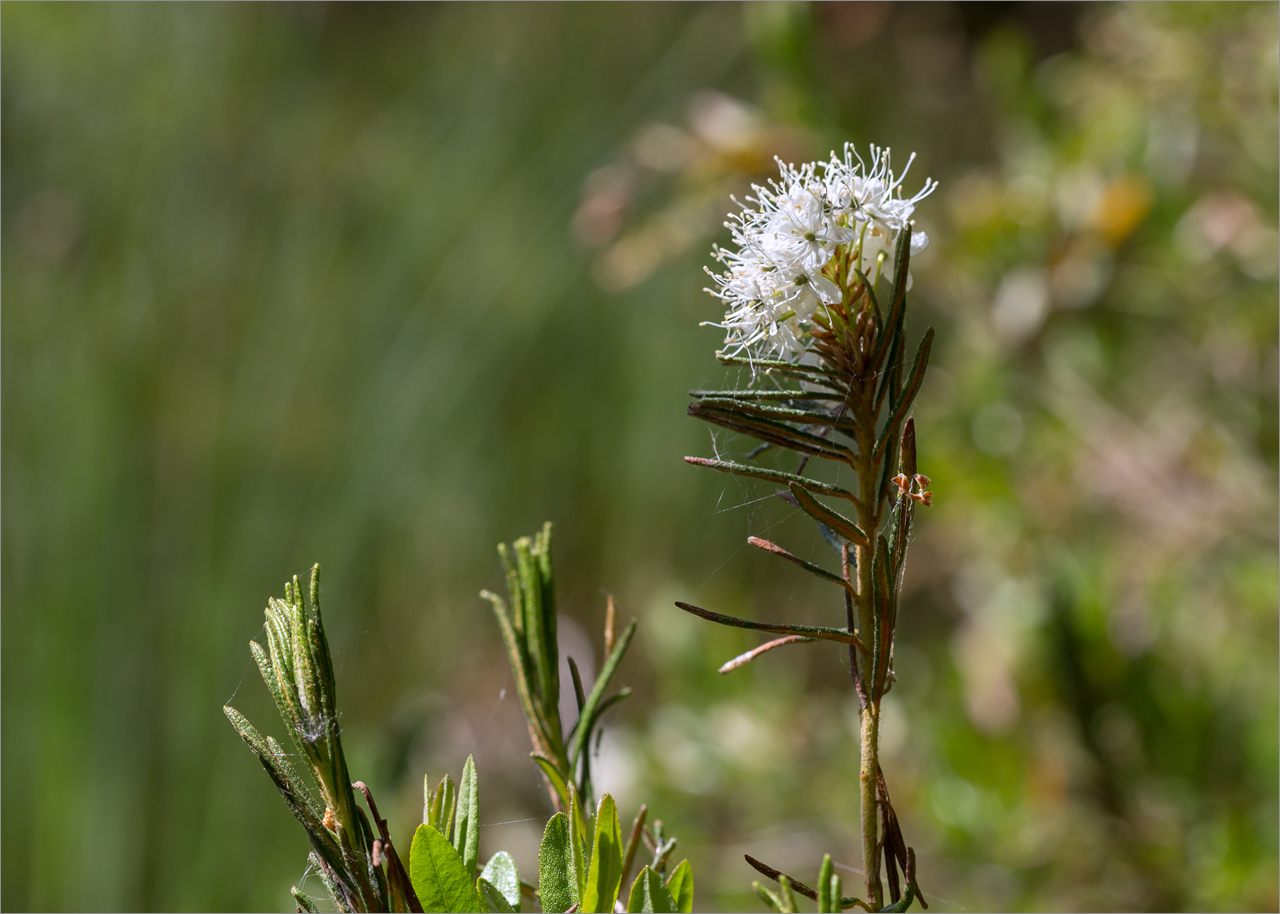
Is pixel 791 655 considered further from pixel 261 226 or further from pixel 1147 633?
pixel 261 226

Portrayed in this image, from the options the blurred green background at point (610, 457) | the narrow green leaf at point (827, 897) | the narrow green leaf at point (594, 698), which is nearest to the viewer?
the narrow green leaf at point (827, 897)

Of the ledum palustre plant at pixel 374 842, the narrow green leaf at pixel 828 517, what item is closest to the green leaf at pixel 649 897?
the ledum palustre plant at pixel 374 842

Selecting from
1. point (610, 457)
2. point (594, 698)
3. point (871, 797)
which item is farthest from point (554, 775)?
point (610, 457)

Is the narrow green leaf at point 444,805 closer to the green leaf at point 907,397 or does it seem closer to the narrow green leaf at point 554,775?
the narrow green leaf at point 554,775

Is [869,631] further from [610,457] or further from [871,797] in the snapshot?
[610,457]

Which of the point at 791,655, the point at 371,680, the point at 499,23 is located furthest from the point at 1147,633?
the point at 499,23
